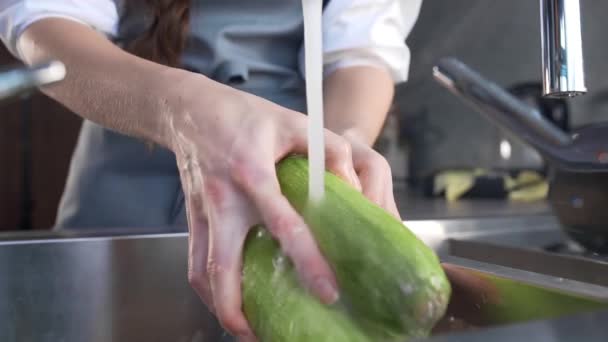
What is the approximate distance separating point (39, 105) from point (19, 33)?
135 centimetres

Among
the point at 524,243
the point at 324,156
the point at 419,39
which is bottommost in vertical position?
the point at 524,243

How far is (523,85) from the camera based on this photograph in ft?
3.97

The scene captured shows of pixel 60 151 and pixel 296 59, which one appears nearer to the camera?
pixel 296 59

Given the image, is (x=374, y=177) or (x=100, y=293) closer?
(x=374, y=177)

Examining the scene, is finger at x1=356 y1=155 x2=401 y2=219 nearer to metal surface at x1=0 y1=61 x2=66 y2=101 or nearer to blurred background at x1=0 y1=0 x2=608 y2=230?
metal surface at x1=0 y1=61 x2=66 y2=101

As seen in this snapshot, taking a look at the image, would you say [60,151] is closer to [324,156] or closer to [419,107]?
[419,107]

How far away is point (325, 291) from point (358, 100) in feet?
1.14

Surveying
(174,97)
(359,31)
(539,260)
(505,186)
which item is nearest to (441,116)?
(505,186)

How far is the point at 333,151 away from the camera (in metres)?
0.30

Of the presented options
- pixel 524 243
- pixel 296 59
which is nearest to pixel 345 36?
pixel 296 59

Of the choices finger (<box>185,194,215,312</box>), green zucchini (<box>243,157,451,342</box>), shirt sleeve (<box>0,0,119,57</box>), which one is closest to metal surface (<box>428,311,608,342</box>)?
green zucchini (<box>243,157,451,342</box>)

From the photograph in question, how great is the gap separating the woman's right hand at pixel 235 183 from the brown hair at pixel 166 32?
298 mm

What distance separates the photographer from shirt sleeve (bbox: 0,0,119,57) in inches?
20.0

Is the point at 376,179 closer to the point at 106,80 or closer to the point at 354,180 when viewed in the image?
the point at 354,180
